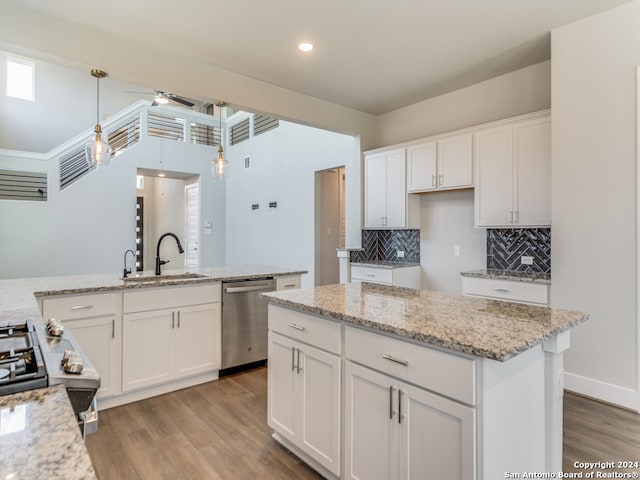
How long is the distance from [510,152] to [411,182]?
1116 millimetres

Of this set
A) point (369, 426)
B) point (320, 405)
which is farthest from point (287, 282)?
point (369, 426)

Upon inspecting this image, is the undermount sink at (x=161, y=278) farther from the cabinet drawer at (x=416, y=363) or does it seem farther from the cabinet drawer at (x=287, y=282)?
the cabinet drawer at (x=416, y=363)

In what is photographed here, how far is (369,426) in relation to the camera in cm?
164

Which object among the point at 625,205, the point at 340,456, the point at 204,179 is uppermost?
the point at 204,179

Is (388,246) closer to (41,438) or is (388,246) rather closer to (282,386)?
(282,386)

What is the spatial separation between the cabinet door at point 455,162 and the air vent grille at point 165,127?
548 cm

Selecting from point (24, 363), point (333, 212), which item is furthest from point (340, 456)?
point (333, 212)

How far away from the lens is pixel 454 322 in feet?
5.20

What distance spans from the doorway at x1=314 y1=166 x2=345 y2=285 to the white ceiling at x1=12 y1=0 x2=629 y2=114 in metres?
2.22

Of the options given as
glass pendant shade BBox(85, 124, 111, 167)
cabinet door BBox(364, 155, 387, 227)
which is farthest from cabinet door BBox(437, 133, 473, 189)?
glass pendant shade BBox(85, 124, 111, 167)

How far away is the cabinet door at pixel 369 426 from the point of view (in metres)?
1.55

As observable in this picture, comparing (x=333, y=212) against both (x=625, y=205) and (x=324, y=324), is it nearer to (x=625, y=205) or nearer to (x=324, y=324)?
(x=625, y=205)

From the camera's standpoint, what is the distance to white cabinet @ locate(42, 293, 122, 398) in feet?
8.39

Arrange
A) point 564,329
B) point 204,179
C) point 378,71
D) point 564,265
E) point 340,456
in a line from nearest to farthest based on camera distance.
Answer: point 564,329
point 340,456
point 564,265
point 378,71
point 204,179
